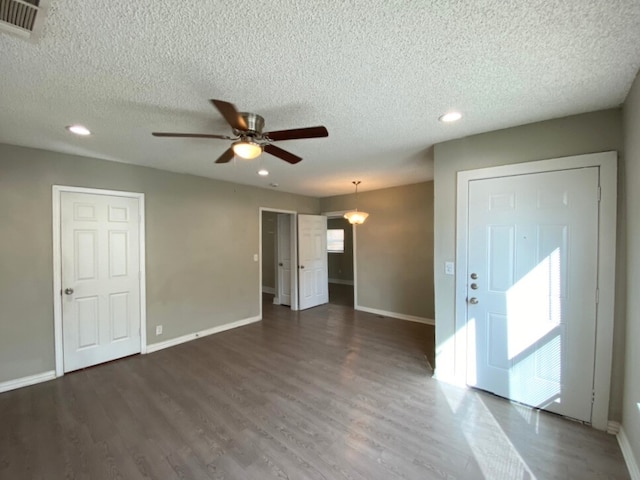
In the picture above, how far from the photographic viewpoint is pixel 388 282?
17.3 ft

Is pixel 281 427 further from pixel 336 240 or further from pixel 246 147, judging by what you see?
pixel 336 240

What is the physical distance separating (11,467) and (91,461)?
1.66ft

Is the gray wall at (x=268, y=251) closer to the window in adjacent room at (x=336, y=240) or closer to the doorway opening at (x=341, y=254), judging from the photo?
the doorway opening at (x=341, y=254)

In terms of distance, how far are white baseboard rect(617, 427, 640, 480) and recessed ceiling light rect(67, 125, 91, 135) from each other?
4755mm

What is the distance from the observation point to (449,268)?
2.81 meters

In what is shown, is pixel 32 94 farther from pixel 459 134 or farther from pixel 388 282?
pixel 388 282

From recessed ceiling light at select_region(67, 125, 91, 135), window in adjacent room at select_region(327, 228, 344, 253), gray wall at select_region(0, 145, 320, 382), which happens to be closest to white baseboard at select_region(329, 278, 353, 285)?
window in adjacent room at select_region(327, 228, 344, 253)

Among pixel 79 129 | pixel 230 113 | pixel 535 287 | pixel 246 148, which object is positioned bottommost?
pixel 535 287

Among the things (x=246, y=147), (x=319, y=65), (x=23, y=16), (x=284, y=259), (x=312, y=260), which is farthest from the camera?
(x=284, y=259)

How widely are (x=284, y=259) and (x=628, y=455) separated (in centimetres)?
540

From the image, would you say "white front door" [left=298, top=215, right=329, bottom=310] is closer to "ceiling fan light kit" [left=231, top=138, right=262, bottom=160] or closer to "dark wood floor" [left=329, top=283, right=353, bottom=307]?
"dark wood floor" [left=329, top=283, right=353, bottom=307]

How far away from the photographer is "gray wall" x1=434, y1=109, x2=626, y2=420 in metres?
2.03

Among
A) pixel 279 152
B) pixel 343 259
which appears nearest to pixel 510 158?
pixel 279 152

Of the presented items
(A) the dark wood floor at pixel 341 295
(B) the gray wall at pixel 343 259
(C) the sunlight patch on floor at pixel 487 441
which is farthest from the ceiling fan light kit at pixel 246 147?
(B) the gray wall at pixel 343 259
